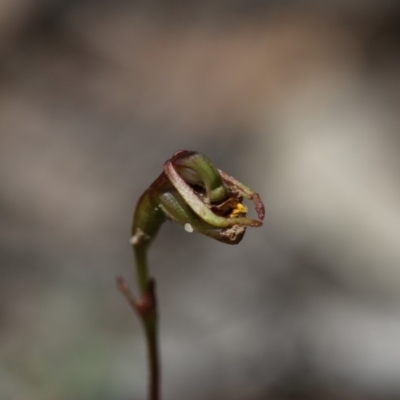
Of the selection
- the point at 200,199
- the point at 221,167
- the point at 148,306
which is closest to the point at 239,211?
the point at 200,199

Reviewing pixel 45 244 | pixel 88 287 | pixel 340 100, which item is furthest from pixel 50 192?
pixel 340 100

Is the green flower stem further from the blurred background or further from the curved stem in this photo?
the blurred background

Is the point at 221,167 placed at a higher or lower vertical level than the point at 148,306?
higher

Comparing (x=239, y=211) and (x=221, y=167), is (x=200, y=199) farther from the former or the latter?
(x=221, y=167)

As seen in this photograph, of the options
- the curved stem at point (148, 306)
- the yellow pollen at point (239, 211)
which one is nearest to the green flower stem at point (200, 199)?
the yellow pollen at point (239, 211)

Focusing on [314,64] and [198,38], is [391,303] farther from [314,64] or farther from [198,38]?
[198,38]

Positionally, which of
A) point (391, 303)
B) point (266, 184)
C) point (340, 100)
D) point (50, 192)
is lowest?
point (50, 192)

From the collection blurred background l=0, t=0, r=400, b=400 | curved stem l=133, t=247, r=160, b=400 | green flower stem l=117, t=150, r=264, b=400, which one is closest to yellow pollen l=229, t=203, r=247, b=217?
green flower stem l=117, t=150, r=264, b=400

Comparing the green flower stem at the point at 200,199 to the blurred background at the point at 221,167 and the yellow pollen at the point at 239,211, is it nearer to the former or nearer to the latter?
the yellow pollen at the point at 239,211
